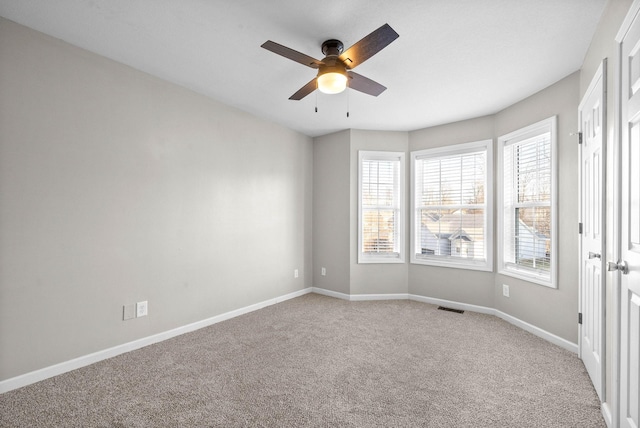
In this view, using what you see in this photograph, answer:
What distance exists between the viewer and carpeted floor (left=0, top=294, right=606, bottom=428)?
191cm

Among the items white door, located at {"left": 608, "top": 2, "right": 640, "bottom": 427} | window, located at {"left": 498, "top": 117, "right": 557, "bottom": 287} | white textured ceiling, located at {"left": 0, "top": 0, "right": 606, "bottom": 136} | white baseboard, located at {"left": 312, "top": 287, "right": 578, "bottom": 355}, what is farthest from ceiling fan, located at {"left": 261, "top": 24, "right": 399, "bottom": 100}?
white baseboard, located at {"left": 312, "top": 287, "right": 578, "bottom": 355}

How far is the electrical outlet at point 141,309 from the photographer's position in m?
2.90

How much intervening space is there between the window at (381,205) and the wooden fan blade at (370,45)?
2624mm

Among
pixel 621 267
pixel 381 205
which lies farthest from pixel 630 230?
pixel 381 205

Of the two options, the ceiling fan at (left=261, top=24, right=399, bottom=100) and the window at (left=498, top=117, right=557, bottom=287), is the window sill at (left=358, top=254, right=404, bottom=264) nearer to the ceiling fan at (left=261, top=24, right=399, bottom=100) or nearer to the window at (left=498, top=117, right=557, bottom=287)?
the window at (left=498, top=117, right=557, bottom=287)

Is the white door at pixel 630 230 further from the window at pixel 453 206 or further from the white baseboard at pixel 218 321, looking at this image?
the window at pixel 453 206

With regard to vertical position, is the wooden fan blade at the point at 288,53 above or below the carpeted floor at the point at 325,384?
above

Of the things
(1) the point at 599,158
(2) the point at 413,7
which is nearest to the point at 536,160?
(1) the point at 599,158

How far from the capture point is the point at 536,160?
11.2ft

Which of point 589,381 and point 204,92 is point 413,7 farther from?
point 589,381

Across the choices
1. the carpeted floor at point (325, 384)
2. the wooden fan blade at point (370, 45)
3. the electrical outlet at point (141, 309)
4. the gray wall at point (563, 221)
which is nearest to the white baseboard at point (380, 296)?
the carpeted floor at point (325, 384)

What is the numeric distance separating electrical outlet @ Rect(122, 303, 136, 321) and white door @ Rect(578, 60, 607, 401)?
3574 millimetres

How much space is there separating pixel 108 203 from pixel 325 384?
2.30 metres

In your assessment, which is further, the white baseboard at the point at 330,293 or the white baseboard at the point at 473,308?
the white baseboard at the point at 330,293
